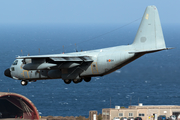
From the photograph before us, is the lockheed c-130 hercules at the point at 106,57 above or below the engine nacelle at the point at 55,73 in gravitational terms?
above

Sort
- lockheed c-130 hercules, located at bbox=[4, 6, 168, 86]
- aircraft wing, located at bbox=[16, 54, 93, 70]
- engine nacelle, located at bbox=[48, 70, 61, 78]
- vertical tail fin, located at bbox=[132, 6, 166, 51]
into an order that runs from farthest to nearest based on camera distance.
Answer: engine nacelle, located at bbox=[48, 70, 61, 78], vertical tail fin, located at bbox=[132, 6, 166, 51], lockheed c-130 hercules, located at bbox=[4, 6, 168, 86], aircraft wing, located at bbox=[16, 54, 93, 70]

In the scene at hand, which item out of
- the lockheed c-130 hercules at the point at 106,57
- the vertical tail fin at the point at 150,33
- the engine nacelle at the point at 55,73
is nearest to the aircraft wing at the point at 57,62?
the lockheed c-130 hercules at the point at 106,57

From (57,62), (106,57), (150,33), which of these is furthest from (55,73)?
(150,33)

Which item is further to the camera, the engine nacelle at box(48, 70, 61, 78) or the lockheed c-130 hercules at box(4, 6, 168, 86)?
the engine nacelle at box(48, 70, 61, 78)

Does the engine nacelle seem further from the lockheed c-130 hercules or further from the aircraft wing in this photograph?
the aircraft wing

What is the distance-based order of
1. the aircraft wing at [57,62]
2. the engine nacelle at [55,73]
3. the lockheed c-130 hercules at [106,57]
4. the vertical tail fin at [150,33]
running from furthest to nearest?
the engine nacelle at [55,73]
the vertical tail fin at [150,33]
the lockheed c-130 hercules at [106,57]
the aircraft wing at [57,62]

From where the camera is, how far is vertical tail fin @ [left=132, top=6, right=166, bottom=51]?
5138 cm

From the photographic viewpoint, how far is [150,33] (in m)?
52.0

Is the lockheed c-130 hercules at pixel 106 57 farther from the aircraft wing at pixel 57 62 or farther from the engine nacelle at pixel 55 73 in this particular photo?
the engine nacelle at pixel 55 73

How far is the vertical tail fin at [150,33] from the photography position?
5138 centimetres

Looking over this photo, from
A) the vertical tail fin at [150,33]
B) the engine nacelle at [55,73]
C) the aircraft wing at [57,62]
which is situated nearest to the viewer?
the aircraft wing at [57,62]

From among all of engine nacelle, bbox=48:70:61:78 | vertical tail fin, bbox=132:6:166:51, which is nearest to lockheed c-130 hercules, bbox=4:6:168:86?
vertical tail fin, bbox=132:6:166:51

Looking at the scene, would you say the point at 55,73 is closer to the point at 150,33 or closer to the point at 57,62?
the point at 57,62

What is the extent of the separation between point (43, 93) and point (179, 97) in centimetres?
5365
